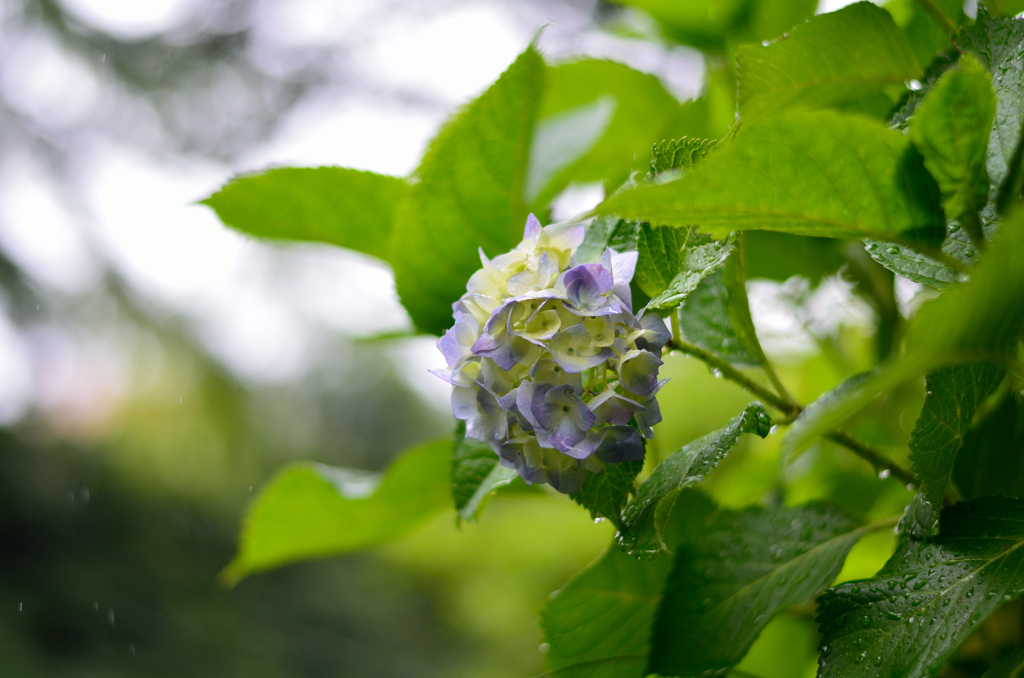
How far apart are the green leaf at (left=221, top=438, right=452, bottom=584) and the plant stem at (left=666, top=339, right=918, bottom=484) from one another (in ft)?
0.54

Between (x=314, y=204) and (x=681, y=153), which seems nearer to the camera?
(x=681, y=153)

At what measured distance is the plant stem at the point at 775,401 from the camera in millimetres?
276

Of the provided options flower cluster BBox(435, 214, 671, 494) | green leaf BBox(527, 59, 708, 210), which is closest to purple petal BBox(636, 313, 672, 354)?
flower cluster BBox(435, 214, 671, 494)

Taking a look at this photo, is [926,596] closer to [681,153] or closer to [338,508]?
[681,153]

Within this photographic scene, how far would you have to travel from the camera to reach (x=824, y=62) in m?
0.27

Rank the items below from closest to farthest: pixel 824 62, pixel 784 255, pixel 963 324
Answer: pixel 963 324
pixel 824 62
pixel 784 255

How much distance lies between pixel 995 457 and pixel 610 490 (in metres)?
0.17

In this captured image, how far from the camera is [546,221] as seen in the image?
0.33m

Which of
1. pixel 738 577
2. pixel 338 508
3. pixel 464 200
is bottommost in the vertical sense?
pixel 338 508

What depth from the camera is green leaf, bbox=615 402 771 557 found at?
21 cm

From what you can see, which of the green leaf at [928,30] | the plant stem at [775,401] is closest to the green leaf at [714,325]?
the plant stem at [775,401]

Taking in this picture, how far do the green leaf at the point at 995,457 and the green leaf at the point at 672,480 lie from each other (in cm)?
14

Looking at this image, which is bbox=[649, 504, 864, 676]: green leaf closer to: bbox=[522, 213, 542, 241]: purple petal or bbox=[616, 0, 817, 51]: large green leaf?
bbox=[522, 213, 542, 241]: purple petal

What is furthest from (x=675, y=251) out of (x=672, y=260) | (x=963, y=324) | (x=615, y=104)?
(x=615, y=104)
